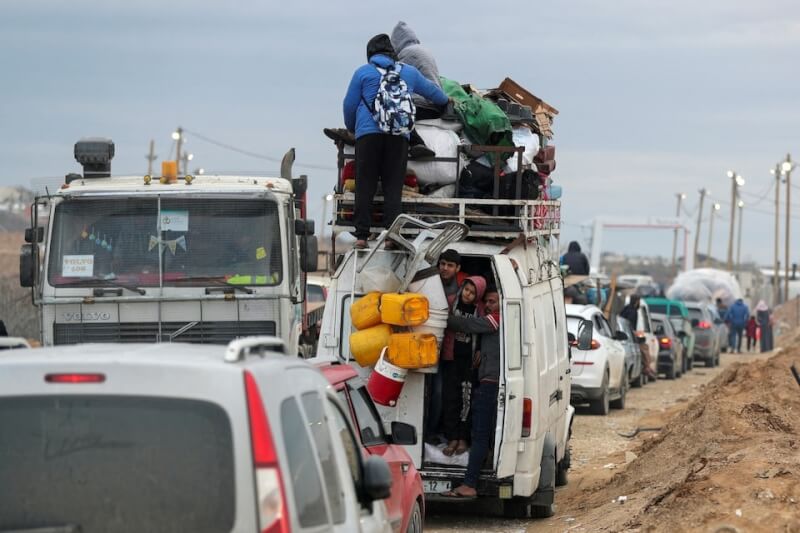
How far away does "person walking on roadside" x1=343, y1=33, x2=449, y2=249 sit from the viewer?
41.9ft

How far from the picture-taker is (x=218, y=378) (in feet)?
16.0

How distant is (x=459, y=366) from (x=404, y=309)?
1107mm

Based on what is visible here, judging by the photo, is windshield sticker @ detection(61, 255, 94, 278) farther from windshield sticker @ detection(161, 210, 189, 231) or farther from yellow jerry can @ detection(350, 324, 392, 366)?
yellow jerry can @ detection(350, 324, 392, 366)

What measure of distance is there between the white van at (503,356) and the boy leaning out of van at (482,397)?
4.2 inches

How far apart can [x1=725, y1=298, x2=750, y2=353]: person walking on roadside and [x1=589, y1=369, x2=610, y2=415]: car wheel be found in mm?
31512

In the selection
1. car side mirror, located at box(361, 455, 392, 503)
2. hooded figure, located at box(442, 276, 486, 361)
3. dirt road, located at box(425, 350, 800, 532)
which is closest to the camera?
car side mirror, located at box(361, 455, 392, 503)

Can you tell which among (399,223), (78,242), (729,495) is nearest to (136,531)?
(729,495)

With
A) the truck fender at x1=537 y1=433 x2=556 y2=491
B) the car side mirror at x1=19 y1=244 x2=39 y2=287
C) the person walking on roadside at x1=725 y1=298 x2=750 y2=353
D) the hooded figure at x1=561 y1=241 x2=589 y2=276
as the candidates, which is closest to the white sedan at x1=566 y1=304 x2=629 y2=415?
the hooded figure at x1=561 y1=241 x2=589 y2=276

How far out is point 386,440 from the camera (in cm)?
867

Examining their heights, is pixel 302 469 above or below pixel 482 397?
above

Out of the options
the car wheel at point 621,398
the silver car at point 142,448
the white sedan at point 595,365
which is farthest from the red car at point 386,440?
the car wheel at point 621,398

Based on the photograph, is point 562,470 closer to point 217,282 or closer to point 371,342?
point 371,342

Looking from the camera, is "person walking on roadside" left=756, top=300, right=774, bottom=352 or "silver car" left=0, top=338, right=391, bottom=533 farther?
"person walking on roadside" left=756, top=300, right=774, bottom=352

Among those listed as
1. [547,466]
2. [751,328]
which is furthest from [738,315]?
[547,466]
